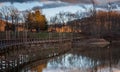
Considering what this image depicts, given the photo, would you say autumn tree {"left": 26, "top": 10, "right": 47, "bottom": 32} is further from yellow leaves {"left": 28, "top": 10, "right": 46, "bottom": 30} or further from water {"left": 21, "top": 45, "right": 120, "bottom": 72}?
water {"left": 21, "top": 45, "right": 120, "bottom": 72}

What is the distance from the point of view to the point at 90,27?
6373 inches

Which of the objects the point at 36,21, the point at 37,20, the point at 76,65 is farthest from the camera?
the point at 36,21

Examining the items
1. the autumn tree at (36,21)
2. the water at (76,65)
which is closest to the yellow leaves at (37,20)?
the autumn tree at (36,21)

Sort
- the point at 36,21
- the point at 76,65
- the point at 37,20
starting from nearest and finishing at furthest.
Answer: the point at 76,65 → the point at 37,20 → the point at 36,21

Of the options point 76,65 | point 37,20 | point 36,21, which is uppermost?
point 37,20

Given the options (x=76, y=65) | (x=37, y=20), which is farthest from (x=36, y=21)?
(x=76, y=65)

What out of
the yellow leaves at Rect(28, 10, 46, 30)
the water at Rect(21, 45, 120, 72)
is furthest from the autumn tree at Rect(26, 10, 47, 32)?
the water at Rect(21, 45, 120, 72)

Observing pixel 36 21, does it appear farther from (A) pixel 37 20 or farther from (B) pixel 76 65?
(B) pixel 76 65

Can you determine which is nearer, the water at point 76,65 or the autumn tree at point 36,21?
the water at point 76,65

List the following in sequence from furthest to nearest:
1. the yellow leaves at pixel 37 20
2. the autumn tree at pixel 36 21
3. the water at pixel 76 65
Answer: the yellow leaves at pixel 37 20, the autumn tree at pixel 36 21, the water at pixel 76 65

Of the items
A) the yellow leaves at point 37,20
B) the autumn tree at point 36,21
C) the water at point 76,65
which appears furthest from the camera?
the yellow leaves at point 37,20

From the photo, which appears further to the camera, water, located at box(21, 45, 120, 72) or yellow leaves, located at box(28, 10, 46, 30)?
yellow leaves, located at box(28, 10, 46, 30)

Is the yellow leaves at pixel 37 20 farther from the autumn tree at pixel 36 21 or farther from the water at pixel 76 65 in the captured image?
the water at pixel 76 65

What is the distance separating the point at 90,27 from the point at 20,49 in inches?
3959
